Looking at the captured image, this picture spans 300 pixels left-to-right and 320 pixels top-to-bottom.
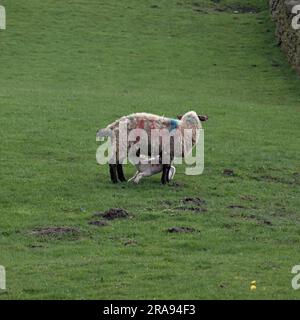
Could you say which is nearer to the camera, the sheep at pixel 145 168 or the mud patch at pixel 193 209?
the mud patch at pixel 193 209

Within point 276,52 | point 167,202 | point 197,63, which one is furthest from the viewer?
point 276,52

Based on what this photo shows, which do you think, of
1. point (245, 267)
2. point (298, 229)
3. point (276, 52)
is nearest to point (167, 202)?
point (298, 229)

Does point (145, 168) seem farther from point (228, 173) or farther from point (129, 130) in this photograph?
point (228, 173)

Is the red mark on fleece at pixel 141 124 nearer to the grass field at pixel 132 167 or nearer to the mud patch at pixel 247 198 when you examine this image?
the grass field at pixel 132 167

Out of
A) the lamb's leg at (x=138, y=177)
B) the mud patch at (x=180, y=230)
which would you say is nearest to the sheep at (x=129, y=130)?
the lamb's leg at (x=138, y=177)

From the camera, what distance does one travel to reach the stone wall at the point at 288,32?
3500 cm

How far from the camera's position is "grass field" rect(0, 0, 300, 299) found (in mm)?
13203

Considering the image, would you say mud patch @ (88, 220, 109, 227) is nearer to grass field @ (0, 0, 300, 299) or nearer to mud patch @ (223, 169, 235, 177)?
grass field @ (0, 0, 300, 299)

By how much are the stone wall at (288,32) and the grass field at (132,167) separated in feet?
2.02

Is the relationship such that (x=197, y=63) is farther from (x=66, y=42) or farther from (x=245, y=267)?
(x=245, y=267)

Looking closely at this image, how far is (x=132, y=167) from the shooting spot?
20031 millimetres

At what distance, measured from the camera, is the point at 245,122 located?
26125mm

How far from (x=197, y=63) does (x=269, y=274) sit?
2394 cm

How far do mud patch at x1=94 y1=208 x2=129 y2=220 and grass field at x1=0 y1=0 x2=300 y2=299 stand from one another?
0.18 metres
